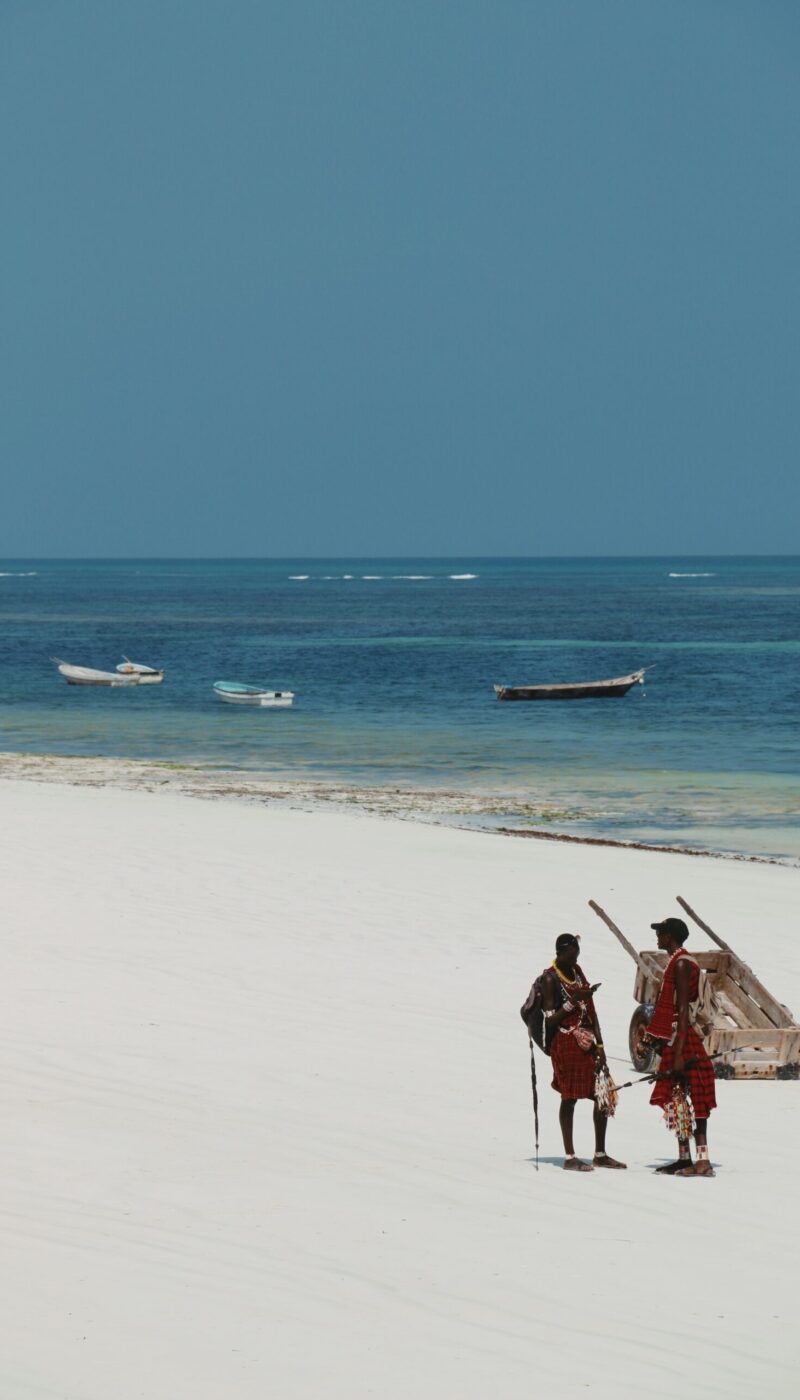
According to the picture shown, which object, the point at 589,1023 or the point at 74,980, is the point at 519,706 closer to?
the point at 74,980

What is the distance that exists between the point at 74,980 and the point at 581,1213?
588cm

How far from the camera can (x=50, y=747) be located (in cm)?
3981

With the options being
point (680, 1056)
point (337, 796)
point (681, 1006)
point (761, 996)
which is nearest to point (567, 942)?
point (681, 1006)

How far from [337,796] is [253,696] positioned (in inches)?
814

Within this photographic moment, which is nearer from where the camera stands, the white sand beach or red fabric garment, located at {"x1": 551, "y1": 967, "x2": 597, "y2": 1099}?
the white sand beach

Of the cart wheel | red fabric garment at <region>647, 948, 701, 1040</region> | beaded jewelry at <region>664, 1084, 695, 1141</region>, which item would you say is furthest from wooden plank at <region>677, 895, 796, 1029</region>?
beaded jewelry at <region>664, 1084, 695, 1141</region>

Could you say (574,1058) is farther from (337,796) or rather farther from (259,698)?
(259,698)

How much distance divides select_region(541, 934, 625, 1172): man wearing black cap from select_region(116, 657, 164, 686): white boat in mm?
50418

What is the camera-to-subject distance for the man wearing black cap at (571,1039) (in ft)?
27.7

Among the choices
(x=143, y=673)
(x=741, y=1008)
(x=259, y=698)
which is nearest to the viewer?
(x=741, y=1008)

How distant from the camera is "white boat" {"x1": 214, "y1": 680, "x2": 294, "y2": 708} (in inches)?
1956

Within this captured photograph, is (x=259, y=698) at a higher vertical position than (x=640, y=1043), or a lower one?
lower

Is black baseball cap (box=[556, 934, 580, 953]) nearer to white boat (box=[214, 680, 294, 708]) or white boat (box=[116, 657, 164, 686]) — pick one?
white boat (box=[214, 680, 294, 708])

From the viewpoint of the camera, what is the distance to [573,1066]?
859 centimetres
